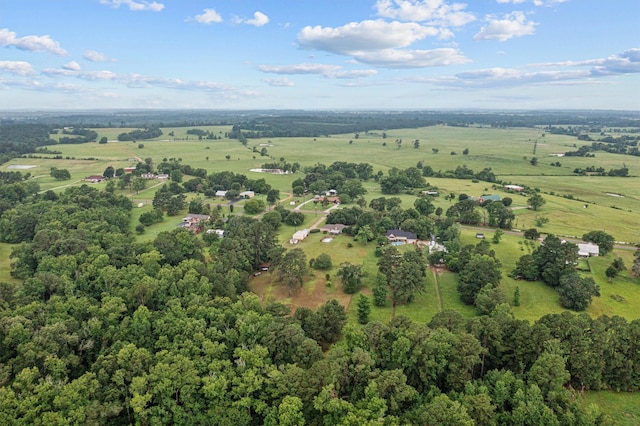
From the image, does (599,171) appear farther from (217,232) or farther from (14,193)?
(14,193)

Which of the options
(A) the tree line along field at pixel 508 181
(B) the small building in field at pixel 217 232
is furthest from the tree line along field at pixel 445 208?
(B) the small building in field at pixel 217 232

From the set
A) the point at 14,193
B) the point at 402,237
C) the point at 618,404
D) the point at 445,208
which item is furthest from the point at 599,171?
the point at 14,193

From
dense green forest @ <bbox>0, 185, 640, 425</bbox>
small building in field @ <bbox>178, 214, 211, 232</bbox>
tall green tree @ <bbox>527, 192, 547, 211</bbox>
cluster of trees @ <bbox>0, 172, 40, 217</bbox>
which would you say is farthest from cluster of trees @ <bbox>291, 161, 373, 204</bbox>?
dense green forest @ <bbox>0, 185, 640, 425</bbox>

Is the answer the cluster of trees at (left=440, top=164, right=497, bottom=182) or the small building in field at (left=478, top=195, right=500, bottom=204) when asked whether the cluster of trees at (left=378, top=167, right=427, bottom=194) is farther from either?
the small building in field at (left=478, top=195, right=500, bottom=204)

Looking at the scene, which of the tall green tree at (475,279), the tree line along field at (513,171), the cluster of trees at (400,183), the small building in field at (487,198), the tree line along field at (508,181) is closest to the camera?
the tall green tree at (475,279)

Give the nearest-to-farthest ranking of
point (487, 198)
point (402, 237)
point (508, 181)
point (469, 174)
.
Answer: point (402, 237) → point (487, 198) → point (508, 181) → point (469, 174)

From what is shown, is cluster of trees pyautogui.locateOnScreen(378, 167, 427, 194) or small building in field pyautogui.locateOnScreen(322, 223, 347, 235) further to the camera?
cluster of trees pyautogui.locateOnScreen(378, 167, 427, 194)

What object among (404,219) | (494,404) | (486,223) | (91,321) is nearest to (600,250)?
(486,223)

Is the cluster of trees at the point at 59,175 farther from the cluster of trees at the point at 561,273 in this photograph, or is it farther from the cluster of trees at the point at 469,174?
the cluster of trees at the point at 561,273

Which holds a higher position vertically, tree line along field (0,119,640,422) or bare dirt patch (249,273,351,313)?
tree line along field (0,119,640,422)
